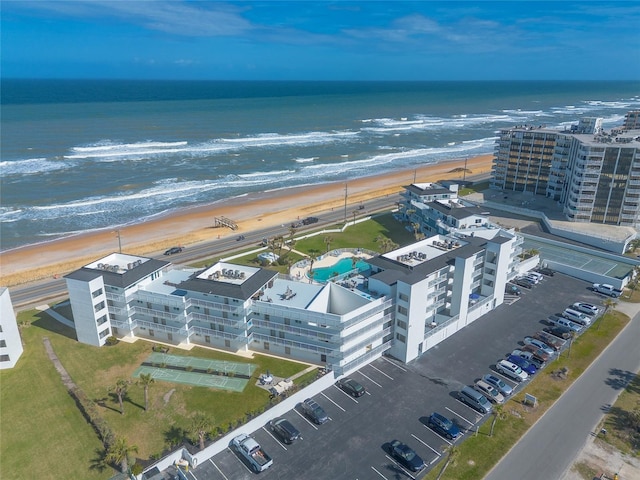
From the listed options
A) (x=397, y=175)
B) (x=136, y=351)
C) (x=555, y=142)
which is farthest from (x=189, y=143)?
(x=136, y=351)

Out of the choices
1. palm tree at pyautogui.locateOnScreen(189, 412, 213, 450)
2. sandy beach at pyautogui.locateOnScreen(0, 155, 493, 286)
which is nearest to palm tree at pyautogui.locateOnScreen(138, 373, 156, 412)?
palm tree at pyautogui.locateOnScreen(189, 412, 213, 450)

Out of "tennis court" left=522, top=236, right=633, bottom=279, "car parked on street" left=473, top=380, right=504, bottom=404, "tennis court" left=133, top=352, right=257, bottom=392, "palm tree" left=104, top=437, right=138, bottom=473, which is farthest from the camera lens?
"tennis court" left=522, top=236, right=633, bottom=279

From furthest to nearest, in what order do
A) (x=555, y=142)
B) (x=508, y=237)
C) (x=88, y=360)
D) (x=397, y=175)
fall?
(x=397, y=175) < (x=555, y=142) < (x=508, y=237) < (x=88, y=360)

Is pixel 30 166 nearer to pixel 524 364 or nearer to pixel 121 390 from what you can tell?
pixel 121 390

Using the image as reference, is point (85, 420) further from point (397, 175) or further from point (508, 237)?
point (397, 175)

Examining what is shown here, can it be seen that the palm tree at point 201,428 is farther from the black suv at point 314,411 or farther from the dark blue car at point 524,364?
the dark blue car at point 524,364

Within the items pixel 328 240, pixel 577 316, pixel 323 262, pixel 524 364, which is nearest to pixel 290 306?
pixel 323 262

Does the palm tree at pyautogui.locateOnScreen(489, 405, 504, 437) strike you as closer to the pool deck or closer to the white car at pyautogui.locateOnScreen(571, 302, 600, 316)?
the white car at pyautogui.locateOnScreen(571, 302, 600, 316)

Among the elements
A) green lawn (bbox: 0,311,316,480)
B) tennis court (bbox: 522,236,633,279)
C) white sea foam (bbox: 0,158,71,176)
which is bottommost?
green lawn (bbox: 0,311,316,480)
